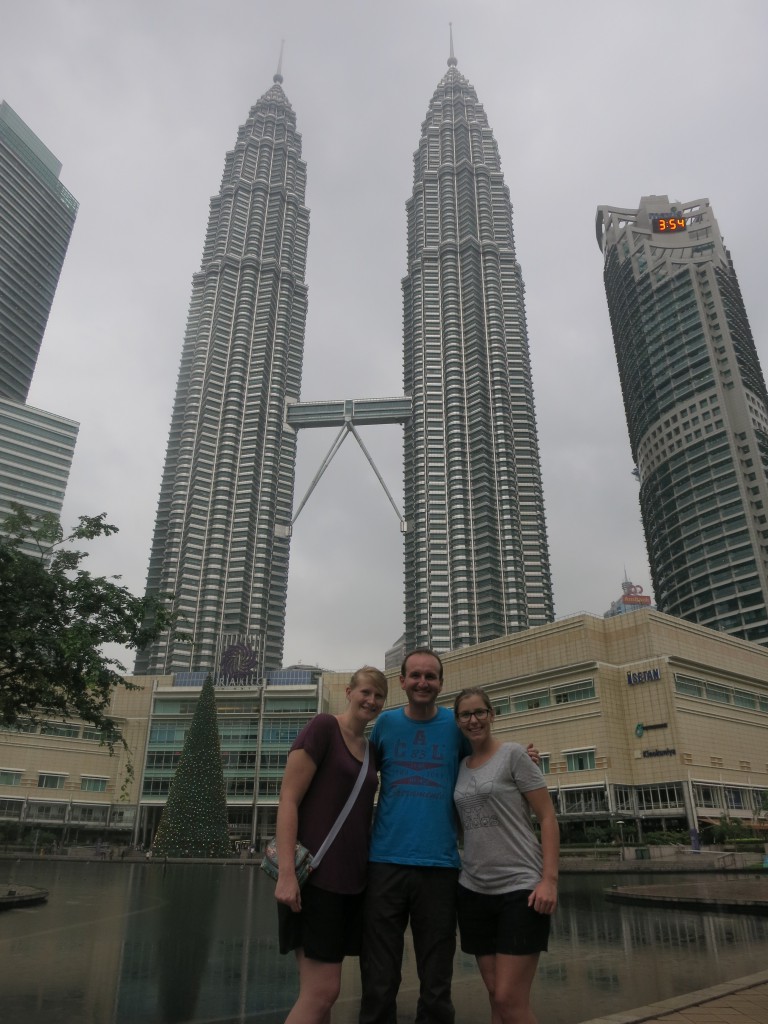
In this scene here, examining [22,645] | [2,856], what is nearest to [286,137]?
[2,856]

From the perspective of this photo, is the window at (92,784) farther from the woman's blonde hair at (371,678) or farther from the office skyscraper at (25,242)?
the office skyscraper at (25,242)

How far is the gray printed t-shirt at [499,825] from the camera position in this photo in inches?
134

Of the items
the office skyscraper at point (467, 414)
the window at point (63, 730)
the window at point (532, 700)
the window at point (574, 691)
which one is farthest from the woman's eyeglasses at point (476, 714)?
the office skyscraper at point (467, 414)

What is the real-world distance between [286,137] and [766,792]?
167 m

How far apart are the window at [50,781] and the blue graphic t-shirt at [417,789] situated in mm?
77896

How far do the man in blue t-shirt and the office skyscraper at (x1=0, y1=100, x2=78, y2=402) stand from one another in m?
151

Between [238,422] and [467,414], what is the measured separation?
43.9 metres

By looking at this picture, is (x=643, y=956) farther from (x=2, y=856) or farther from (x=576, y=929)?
(x=2, y=856)

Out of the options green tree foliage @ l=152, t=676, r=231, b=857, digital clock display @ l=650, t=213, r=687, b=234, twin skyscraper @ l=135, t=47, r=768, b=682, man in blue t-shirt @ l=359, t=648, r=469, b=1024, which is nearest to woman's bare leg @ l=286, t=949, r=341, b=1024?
man in blue t-shirt @ l=359, t=648, r=469, b=1024

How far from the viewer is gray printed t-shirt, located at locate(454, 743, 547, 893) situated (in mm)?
3402

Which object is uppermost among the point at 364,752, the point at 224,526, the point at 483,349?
the point at 483,349

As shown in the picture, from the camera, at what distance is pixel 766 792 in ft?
166

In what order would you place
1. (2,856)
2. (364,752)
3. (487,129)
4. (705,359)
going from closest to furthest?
(364,752) → (2,856) → (705,359) → (487,129)

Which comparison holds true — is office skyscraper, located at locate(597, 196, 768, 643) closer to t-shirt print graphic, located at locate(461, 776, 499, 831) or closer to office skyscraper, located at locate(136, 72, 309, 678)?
office skyscraper, located at locate(136, 72, 309, 678)
